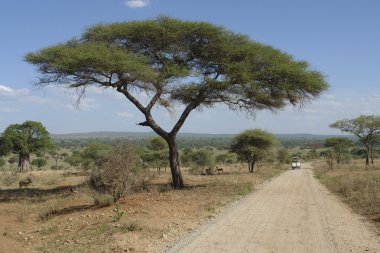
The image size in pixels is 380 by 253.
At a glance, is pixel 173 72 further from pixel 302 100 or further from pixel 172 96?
pixel 302 100

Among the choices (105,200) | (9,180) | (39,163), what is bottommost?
(39,163)

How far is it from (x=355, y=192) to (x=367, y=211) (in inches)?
210

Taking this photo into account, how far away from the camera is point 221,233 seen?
1149 centimetres

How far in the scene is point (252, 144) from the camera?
45125 millimetres

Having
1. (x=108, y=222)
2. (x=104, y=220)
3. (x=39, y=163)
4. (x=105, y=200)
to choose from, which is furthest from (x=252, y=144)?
(x=108, y=222)

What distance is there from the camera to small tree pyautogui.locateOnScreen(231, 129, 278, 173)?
44213 mm

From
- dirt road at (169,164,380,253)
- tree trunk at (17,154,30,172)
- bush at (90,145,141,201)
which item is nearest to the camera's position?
dirt road at (169,164,380,253)

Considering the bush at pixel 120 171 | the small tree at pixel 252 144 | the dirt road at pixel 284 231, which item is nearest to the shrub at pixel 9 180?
the bush at pixel 120 171

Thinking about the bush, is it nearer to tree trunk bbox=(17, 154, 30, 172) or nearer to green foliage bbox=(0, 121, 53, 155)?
green foliage bbox=(0, 121, 53, 155)

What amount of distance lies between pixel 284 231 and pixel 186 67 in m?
13.0

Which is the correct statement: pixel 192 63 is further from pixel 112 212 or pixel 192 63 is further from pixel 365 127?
pixel 365 127

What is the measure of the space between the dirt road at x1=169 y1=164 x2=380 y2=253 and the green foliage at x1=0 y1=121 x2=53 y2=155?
3241cm

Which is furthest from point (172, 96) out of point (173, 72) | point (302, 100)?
point (302, 100)

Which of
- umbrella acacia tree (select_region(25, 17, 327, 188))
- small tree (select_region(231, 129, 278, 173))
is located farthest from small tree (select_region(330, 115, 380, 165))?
umbrella acacia tree (select_region(25, 17, 327, 188))
